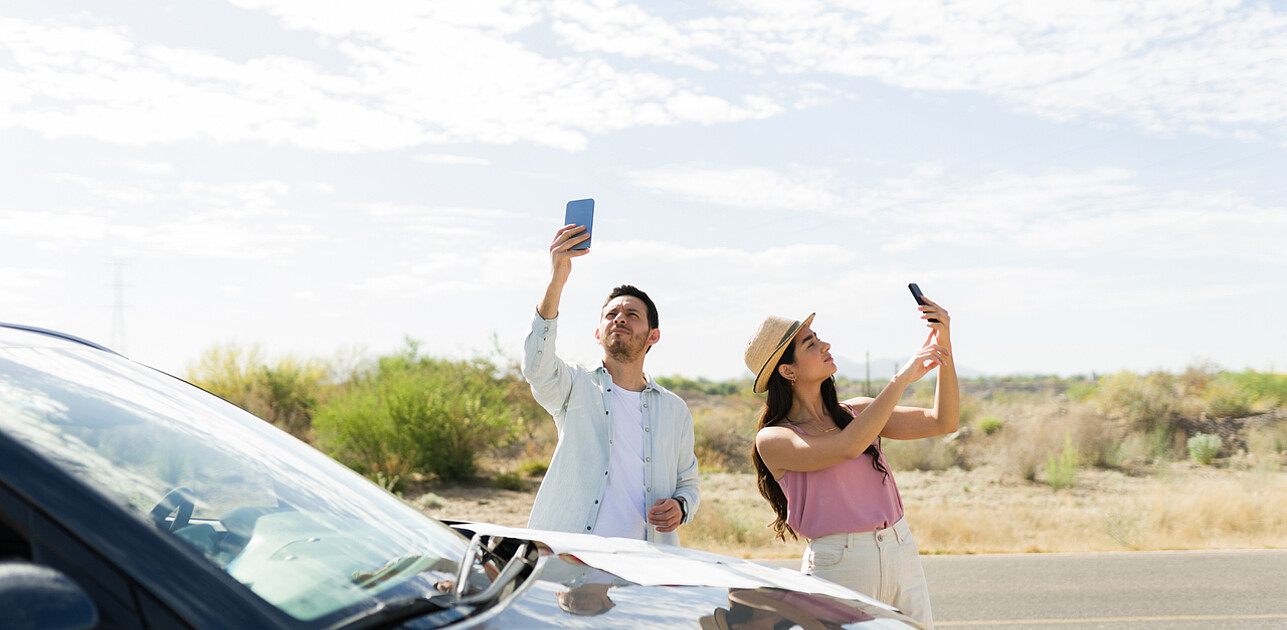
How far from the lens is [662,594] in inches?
78.5

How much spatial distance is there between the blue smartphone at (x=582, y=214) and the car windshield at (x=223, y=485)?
5.37 ft

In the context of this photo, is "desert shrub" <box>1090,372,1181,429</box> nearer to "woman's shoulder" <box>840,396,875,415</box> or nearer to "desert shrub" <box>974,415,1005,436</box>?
"desert shrub" <box>974,415,1005,436</box>

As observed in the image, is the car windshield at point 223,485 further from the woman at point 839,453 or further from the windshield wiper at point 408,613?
the woman at point 839,453

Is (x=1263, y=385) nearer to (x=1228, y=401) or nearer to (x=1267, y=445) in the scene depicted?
(x=1228, y=401)

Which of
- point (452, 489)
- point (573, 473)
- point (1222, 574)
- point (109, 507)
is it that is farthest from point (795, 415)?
point (452, 489)

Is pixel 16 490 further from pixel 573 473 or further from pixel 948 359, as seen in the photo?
pixel 948 359

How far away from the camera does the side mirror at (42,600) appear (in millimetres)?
1247

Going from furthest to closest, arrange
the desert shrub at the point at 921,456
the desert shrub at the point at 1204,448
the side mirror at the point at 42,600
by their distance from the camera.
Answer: the desert shrub at the point at 921,456 < the desert shrub at the point at 1204,448 < the side mirror at the point at 42,600

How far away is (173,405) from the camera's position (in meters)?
2.10

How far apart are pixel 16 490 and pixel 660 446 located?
116 inches

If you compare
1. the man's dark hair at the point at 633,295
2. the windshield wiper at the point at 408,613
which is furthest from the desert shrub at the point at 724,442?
the windshield wiper at the point at 408,613

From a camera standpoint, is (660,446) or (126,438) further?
(660,446)

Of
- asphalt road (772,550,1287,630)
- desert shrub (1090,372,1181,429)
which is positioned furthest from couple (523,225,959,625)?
desert shrub (1090,372,1181,429)

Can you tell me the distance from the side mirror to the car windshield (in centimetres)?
19
